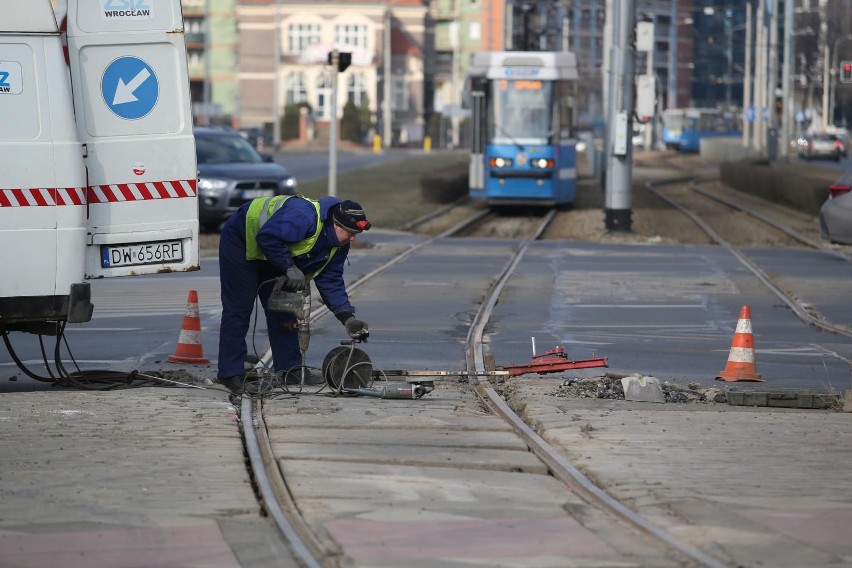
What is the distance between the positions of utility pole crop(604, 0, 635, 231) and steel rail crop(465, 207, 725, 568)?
1434 cm

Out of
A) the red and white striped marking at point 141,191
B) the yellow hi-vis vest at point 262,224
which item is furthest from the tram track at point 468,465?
the red and white striped marking at point 141,191

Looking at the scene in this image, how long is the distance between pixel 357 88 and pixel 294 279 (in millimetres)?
103227

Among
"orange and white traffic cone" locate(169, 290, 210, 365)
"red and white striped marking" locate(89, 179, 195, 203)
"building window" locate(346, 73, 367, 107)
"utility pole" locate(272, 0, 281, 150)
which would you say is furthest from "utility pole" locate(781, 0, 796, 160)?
"red and white striped marking" locate(89, 179, 195, 203)

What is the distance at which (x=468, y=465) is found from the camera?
26.2 ft

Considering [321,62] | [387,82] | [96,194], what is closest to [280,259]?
[96,194]

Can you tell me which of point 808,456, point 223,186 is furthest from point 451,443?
point 223,186

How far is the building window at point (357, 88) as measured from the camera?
112 meters

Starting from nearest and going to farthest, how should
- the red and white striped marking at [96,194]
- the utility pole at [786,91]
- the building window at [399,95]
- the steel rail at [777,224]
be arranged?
the red and white striped marking at [96,194]
the steel rail at [777,224]
the utility pole at [786,91]
the building window at [399,95]

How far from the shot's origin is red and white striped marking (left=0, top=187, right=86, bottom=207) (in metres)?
10.3

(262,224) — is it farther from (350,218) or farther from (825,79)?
(825,79)

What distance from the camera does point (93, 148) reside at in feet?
34.9

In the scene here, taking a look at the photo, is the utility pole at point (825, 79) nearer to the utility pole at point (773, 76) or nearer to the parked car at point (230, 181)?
the utility pole at point (773, 76)

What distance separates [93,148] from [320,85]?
102m

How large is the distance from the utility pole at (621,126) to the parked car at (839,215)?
7.28 metres
